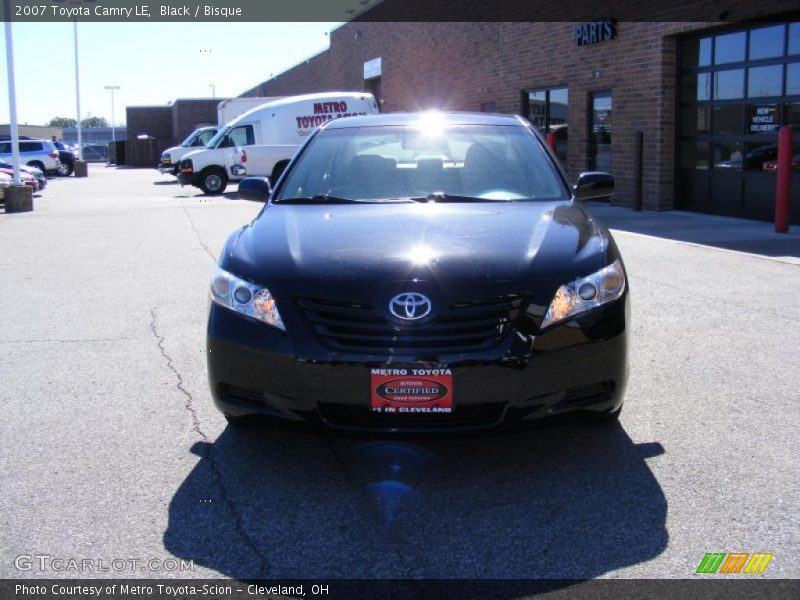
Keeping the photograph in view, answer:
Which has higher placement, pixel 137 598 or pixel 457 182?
pixel 457 182

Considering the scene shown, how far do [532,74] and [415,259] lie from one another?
17.4 metres

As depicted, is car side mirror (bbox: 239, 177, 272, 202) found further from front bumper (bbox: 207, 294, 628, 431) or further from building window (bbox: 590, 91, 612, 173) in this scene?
building window (bbox: 590, 91, 612, 173)

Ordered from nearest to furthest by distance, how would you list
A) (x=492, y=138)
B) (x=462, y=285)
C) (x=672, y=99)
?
(x=462, y=285) → (x=492, y=138) → (x=672, y=99)

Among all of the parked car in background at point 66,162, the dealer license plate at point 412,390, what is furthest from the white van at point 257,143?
the parked car in background at point 66,162

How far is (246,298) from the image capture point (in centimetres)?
375

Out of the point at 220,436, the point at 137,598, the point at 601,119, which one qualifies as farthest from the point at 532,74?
the point at 137,598

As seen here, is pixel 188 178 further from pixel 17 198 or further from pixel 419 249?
pixel 419 249

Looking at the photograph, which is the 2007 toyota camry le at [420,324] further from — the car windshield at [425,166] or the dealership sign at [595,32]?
the dealership sign at [595,32]

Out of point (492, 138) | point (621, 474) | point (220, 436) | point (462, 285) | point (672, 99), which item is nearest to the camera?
point (462, 285)

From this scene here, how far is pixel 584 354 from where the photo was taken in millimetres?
3627

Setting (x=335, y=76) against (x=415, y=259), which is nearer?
(x=415, y=259)

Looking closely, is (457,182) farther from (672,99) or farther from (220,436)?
(672,99)
